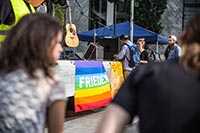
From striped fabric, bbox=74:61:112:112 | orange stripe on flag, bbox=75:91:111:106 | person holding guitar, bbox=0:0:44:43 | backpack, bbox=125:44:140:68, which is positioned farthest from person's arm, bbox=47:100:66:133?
backpack, bbox=125:44:140:68

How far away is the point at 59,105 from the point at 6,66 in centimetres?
32

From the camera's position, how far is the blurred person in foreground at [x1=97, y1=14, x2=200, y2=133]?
1.83 metres

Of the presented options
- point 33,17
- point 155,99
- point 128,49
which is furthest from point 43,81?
point 128,49

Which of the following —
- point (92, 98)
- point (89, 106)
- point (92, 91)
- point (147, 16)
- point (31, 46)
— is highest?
point (147, 16)

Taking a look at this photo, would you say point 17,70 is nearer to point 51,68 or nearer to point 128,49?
point 51,68

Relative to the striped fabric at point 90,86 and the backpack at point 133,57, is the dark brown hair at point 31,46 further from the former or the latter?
the backpack at point 133,57

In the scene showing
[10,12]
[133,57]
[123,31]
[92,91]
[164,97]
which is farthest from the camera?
[123,31]

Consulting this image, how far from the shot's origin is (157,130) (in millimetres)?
1865

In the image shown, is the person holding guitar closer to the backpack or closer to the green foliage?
the backpack

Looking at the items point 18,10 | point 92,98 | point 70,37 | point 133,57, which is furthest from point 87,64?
point 18,10

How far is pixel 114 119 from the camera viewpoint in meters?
1.91

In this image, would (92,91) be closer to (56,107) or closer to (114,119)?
(56,107)

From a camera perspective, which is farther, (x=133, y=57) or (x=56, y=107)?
(x=133, y=57)

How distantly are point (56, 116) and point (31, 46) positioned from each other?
36 centimetres
